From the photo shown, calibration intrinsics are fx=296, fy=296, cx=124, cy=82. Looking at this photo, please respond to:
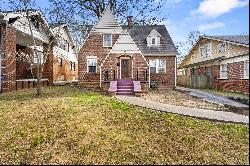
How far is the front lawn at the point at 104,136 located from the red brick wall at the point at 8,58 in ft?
24.6

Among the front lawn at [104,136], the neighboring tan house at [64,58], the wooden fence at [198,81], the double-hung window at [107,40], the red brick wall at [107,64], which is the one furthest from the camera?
the neighboring tan house at [64,58]

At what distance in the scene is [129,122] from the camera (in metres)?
9.31

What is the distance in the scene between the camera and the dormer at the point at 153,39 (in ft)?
91.7

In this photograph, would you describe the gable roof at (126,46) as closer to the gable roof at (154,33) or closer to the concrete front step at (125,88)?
the concrete front step at (125,88)

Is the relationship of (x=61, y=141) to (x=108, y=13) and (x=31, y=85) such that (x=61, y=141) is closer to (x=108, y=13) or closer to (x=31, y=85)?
(x=31, y=85)

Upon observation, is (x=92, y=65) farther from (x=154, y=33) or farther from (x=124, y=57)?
(x=154, y=33)

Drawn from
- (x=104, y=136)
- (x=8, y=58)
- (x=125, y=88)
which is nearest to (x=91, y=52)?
(x=125, y=88)

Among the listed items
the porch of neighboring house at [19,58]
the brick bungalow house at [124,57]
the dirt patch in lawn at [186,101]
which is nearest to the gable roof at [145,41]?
the brick bungalow house at [124,57]

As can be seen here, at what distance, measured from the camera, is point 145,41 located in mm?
28797

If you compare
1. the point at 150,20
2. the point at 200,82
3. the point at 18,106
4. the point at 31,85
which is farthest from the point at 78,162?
the point at 150,20

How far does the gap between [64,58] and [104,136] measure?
27.9 m

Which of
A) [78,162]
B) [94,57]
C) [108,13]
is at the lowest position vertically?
[78,162]

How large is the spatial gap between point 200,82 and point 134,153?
2225 centimetres

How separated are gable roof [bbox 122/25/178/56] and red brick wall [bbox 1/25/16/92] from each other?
12.5 metres
